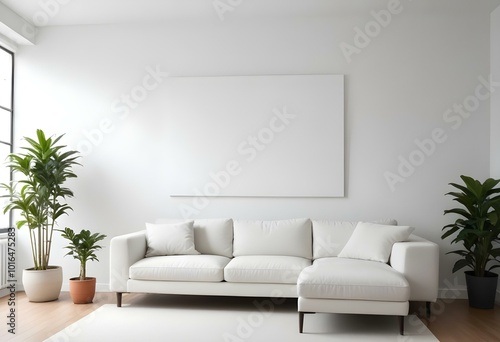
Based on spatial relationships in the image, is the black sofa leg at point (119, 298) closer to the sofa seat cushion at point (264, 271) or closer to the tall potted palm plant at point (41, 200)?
the tall potted palm plant at point (41, 200)

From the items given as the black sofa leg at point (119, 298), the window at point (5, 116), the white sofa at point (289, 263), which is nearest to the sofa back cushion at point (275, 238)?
the white sofa at point (289, 263)

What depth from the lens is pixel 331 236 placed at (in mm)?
4977

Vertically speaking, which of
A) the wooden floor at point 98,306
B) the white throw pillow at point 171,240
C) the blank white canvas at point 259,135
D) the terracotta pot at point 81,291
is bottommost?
the wooden floor at point 98,306

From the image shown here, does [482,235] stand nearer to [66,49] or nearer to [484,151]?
[484,151]

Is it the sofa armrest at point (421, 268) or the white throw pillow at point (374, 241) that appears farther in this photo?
the white throw pillow at point (374, 241)

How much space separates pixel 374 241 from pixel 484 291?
4.06 ft

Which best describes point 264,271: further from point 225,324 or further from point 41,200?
point 41,200

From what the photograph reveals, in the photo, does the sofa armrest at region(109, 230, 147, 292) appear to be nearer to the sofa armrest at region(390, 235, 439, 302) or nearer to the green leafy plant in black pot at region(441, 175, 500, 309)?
the sofa armrest at region(390, 235, 439, 302)

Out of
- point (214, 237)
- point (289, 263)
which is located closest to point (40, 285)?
point (214, 237)

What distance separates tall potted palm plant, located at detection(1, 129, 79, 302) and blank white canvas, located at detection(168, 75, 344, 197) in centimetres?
129

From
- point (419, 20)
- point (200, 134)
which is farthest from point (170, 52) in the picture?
point (419, 20)

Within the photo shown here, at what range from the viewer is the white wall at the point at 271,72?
5.35 metres

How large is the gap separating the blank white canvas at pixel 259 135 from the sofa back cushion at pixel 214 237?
50 centimetres

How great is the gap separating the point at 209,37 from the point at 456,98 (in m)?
2.90
